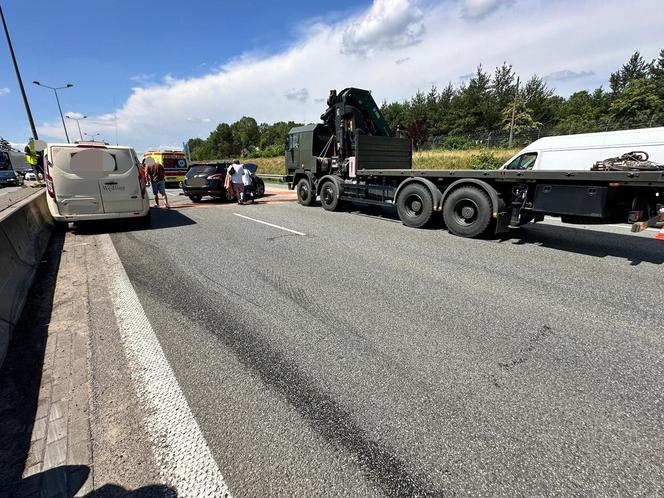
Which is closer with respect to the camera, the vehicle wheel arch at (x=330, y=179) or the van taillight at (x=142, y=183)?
the van taillight at (x=142, y=183)

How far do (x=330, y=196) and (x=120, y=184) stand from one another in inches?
223

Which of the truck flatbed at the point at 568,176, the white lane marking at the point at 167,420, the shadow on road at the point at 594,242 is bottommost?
the shadow on road at the point at 594,242

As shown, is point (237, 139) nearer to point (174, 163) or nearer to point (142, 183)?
point (174, 163)

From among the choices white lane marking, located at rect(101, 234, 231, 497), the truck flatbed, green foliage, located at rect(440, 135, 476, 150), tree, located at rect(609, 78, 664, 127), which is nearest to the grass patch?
green foliage, located at rect(440, 135, 476, 150)

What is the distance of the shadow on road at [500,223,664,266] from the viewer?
18.6 feet

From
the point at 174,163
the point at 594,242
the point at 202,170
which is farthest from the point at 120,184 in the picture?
the point at 174,163

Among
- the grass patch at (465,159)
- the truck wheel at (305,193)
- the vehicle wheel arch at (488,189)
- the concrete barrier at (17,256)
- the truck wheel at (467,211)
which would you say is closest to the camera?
the concrete barrier at (17,256)

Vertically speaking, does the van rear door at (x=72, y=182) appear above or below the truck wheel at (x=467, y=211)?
above

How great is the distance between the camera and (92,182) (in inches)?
291

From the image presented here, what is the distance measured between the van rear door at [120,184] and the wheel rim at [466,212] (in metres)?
7.21

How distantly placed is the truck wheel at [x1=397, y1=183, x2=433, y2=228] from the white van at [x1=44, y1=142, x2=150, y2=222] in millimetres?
6232

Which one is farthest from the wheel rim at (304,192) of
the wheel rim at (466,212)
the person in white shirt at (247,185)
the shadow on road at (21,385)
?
the shadow on road at (21,385)

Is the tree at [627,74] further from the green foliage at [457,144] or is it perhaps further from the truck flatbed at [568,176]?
the truck flatbed at [568,176]

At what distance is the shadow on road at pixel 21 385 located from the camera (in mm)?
1856
